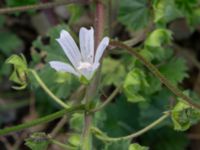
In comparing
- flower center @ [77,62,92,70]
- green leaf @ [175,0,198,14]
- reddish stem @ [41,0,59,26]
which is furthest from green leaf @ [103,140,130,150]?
reddish stem @ [41,0,59,26]

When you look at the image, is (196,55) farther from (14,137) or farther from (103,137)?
(103,137)

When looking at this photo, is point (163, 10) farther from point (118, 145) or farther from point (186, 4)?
point (118, 145)

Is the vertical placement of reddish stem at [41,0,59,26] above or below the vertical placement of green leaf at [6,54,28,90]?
above

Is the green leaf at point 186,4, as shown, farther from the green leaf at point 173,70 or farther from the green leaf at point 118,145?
the green leaf at point 118,145

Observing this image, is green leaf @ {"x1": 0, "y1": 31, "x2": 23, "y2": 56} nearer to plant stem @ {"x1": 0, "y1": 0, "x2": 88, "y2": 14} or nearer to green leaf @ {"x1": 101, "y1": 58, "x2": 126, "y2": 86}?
green leaf @ {"x1": 101, "y1": 58, "x2": 126, "y2": 86}

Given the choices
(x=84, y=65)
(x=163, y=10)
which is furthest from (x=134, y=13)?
(x=84, y=65)

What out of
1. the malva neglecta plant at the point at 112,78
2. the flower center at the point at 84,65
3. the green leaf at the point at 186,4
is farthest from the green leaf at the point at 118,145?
the green leaf at the point at 186,4
